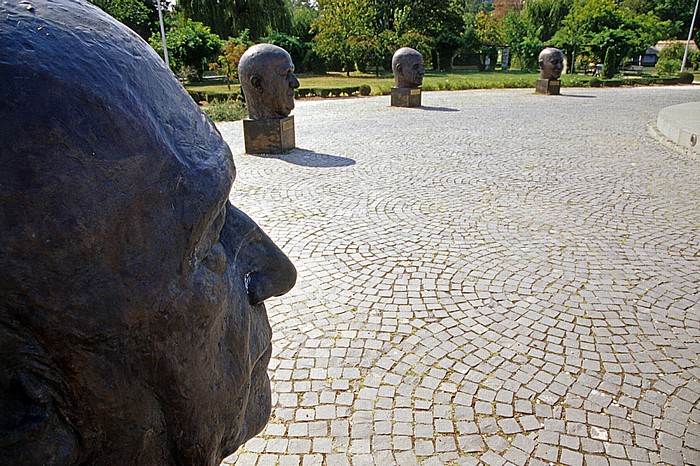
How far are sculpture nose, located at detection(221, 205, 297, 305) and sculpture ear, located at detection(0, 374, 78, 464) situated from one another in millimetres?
506

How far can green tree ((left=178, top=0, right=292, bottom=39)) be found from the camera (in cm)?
3275

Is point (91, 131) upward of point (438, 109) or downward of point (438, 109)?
upward

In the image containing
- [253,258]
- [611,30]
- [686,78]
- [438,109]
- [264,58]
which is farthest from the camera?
[611,30]

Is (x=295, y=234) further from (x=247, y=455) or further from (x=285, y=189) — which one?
(x=247, y=455)

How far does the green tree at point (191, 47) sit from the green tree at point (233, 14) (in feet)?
14.1

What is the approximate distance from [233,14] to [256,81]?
1079 inches

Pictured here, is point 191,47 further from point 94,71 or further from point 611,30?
point 94,71

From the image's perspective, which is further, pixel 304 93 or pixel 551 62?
pixel 304 93

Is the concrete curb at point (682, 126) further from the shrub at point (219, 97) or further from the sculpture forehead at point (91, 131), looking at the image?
the shrub at point (219, 97)

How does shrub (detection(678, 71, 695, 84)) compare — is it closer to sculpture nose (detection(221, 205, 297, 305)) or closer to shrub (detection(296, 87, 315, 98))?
shrub (detection(296, 87, 315, 98))

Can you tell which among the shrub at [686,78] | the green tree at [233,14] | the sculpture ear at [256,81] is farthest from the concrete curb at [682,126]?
the green tree at [233,14]

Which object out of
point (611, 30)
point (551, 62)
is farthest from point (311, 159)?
point (611, 30)

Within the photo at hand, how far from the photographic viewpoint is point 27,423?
0.90m

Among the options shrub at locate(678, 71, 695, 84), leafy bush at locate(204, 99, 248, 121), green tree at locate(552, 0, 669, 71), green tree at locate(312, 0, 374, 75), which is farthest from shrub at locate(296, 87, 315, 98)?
shrub at locate(678, 71, 695, 84)
